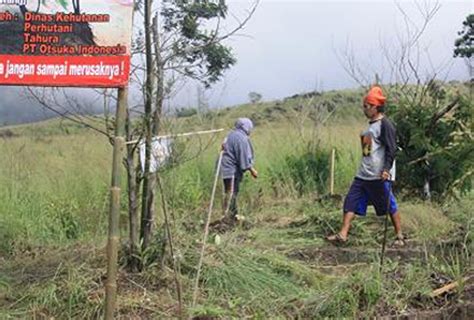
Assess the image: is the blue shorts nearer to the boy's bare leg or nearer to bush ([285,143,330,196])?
the boy's bare leg

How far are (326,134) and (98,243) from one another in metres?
7.44

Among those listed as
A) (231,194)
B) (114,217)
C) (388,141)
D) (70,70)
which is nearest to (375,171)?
(388,141)

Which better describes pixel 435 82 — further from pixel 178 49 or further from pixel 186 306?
pixel 186 306

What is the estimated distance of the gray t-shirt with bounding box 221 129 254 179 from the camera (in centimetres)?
1050

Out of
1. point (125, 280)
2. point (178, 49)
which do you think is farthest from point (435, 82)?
point (125, 280)

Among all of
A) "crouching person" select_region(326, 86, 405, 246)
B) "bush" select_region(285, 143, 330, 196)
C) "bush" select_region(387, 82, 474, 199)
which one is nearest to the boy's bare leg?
"crouching person" select_region(326, 86, 405, 246)

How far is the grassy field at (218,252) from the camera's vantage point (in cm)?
532

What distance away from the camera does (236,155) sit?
1055cm

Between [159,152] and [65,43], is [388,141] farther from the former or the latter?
[65,43]

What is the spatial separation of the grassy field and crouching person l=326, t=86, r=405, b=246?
256 mm

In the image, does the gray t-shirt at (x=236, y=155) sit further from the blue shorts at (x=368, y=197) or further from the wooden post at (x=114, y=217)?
the wooden post at (x=114, y=217)

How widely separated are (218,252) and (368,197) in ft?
7.80

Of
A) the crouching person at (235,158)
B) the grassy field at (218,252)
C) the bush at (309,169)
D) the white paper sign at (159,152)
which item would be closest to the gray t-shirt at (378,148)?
the grassy field at (218,252)

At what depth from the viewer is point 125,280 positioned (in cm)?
565
